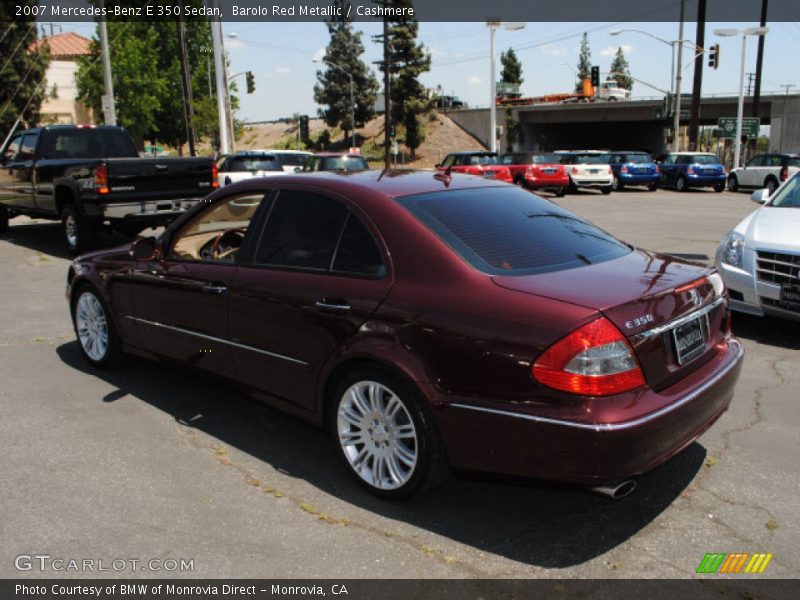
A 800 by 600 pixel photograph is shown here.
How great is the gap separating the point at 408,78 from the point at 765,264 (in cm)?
6996

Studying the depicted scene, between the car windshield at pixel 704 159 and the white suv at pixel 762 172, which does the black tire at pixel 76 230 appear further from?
the car windshield at pixel 704 159

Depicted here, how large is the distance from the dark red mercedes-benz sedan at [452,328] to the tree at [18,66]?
47985 mm

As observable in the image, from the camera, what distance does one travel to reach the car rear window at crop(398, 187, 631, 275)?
3.47 m

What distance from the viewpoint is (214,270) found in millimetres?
4367

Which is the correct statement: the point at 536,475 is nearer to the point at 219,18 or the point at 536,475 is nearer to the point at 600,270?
the point at 600,270

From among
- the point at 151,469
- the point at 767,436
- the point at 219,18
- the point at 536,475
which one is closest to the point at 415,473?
the point at 536,475

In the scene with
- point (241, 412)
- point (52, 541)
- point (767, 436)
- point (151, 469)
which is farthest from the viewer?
point (241, 412)

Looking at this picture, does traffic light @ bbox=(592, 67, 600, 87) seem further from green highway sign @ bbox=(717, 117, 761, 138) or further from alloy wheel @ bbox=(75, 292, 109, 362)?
alloy wheel @ bbox=(75, 292, 109, 362)

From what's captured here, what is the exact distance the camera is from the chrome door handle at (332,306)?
356 cm

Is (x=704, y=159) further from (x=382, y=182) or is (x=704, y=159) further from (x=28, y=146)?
(x=382, y=182)

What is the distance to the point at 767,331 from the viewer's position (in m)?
6.95

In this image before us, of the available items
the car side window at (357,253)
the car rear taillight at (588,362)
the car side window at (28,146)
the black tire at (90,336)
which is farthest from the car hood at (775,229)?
the car side window at (28,146)

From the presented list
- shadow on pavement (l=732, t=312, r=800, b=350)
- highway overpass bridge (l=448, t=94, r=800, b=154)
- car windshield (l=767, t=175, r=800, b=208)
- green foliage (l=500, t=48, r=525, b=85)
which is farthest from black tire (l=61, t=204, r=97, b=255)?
green foliage (l=500, t=48, r=525, b=85)

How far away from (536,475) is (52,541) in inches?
85.9
